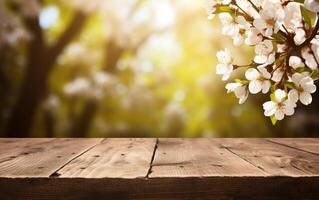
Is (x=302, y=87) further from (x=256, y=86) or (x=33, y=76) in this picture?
(x=33, y=76)

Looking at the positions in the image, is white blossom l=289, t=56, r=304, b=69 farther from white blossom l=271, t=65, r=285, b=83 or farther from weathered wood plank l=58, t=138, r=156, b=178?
weathered wood plank l=58, t=138, r=156, b=178

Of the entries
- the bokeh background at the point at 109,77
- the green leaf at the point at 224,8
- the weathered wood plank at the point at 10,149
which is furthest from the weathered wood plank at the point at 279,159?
the bokeh background at the point at 109,77

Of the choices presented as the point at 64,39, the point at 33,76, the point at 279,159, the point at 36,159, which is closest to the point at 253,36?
the point at 279,159

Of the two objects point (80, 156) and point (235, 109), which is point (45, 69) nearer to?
point (235, 109)

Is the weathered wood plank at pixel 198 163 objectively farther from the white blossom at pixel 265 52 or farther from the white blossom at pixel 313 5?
the white blossom at pixel 313 5

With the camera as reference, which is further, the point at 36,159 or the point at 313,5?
the point at 36,159

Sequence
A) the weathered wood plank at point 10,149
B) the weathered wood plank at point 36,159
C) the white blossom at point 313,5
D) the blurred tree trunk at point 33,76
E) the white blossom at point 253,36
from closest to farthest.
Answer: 1. the white blossom at point 313,5
2. the white blossom at point 253,36
3. the weathered wood plank at point 36,159
4. the weathered wood plank at point 10,149
5. the blurred tree trunk at point 33,76

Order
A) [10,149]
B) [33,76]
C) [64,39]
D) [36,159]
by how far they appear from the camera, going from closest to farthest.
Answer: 1. [36,159]
2. [10,149]
3. [33,76]
4. [64,39]
